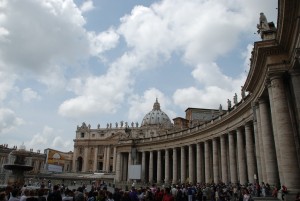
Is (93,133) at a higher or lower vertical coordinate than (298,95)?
higher

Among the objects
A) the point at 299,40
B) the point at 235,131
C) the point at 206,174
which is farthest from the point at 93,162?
the point at 299,40

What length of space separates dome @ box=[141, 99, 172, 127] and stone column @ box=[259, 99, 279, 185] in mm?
120653

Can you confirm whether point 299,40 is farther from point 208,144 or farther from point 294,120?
point 208,144

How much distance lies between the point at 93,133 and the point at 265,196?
126m

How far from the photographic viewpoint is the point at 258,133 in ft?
92.8

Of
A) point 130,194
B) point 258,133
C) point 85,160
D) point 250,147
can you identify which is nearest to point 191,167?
point 250,147

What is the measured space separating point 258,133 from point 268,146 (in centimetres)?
345

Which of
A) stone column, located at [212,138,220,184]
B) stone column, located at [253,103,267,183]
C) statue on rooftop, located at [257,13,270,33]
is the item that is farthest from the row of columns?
statue on rooftop, located at [257,13,270,33]

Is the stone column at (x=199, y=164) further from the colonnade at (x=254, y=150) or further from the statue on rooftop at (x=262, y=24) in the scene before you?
the statue on rooftop at (x=262, y=24)

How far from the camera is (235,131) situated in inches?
1585

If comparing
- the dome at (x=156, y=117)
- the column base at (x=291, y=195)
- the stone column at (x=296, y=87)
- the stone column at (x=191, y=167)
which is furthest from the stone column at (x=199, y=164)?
the dome at (x=156, y=117)

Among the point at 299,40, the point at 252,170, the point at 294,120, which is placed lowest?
the point at 252,170

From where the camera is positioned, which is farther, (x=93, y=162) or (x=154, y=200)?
(x=93, y=162)

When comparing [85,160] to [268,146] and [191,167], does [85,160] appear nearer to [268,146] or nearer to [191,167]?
[191,167]
